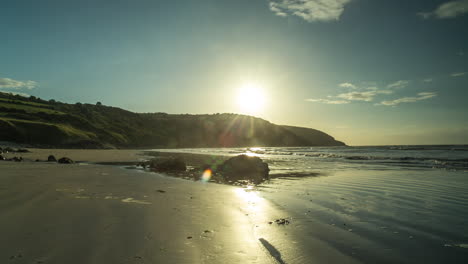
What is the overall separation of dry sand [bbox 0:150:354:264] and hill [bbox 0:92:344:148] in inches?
2947

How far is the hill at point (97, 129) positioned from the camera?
76188 mm

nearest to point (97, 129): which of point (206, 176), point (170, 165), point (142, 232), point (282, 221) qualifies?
point (170, 165)

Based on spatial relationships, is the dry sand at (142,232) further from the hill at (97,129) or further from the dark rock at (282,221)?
the hill at (97,129)

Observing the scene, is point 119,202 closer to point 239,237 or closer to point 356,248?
point 239,237

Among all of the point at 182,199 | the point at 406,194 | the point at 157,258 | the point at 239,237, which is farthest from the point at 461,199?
the point at 157,258

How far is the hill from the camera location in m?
76.2

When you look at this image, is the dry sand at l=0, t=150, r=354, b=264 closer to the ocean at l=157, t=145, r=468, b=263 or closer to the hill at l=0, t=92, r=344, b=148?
the ocean at l=157, t=145, r=468, b=263

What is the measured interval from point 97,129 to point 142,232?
386 ft

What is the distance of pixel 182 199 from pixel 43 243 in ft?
17.2

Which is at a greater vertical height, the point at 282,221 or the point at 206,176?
the point at 282,221

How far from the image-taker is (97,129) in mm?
110625

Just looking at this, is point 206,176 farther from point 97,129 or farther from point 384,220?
point 97,129

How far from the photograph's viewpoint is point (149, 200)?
929cm

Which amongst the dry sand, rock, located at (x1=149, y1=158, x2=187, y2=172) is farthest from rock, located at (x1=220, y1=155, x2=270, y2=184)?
the dry sand
